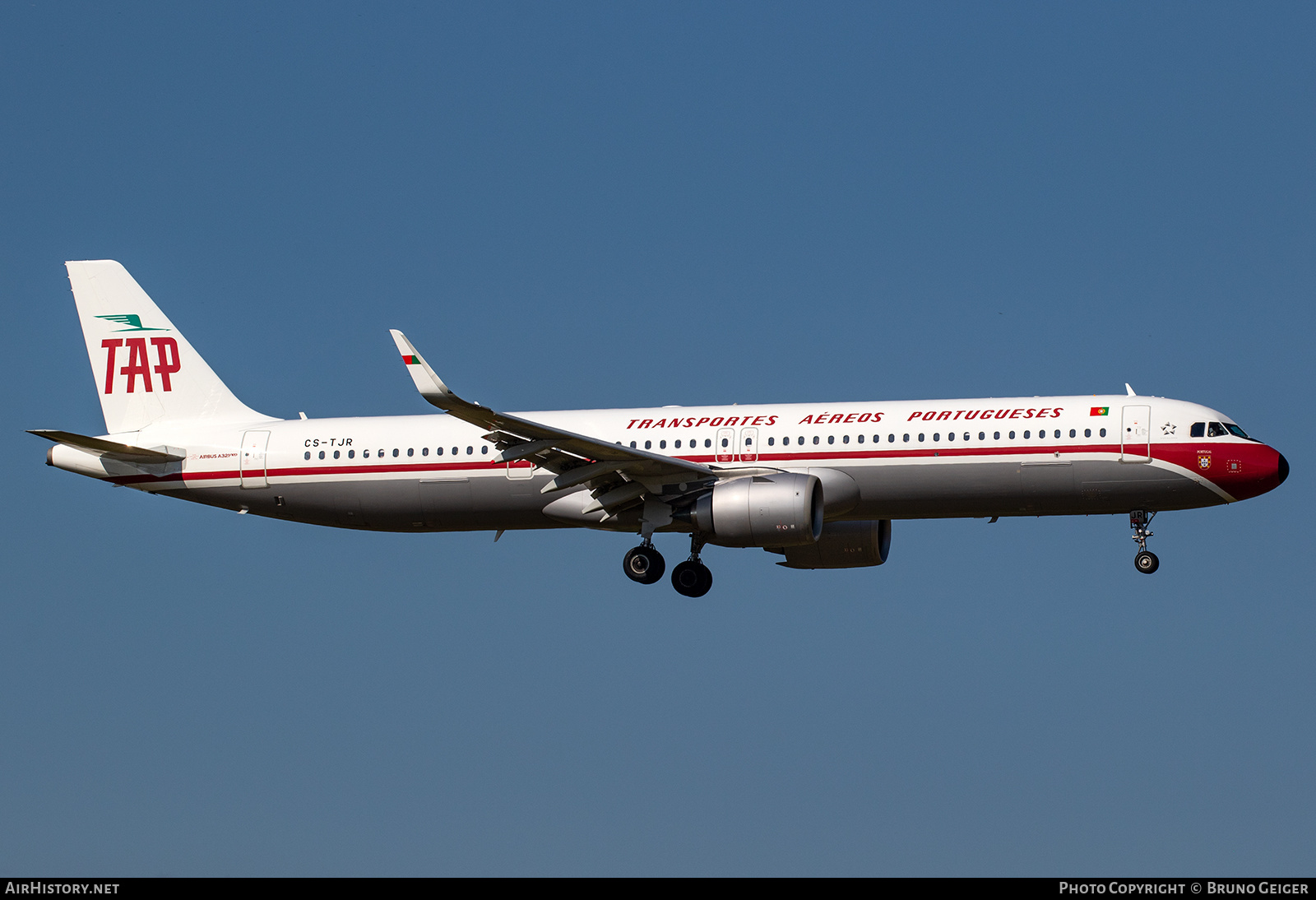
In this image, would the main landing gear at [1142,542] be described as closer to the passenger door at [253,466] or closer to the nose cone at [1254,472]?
the nose cone at [1254,472]

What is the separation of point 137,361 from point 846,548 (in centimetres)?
1996

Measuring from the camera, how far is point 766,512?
140 ft

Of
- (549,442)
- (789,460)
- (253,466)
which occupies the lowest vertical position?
(549,442)

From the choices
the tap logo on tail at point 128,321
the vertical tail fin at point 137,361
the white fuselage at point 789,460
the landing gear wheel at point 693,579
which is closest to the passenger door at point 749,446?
the white fuselage at point 789,460

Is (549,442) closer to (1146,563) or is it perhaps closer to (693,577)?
(693,577)

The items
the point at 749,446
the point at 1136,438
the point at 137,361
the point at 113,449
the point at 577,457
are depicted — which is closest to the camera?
the point at 1136,438

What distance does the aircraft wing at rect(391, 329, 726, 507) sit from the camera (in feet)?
137

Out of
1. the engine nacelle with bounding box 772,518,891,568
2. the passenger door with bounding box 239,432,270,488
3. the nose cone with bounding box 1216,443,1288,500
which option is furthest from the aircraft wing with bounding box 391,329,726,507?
the nose cone with bounding box 1216,443,1288,500

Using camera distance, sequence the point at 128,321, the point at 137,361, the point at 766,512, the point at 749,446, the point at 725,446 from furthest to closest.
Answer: the point at 128,321 → the point at 137,361 → the point at 725,446 → the point at 749,446 → the point at 766,512

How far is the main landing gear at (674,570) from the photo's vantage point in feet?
151

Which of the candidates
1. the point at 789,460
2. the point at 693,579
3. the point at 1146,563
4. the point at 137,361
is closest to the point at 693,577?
the point at 693,579

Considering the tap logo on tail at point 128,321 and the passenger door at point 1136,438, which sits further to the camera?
the tap logo on tail at point 128,321

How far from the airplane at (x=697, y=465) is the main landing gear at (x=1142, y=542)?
0.05m
